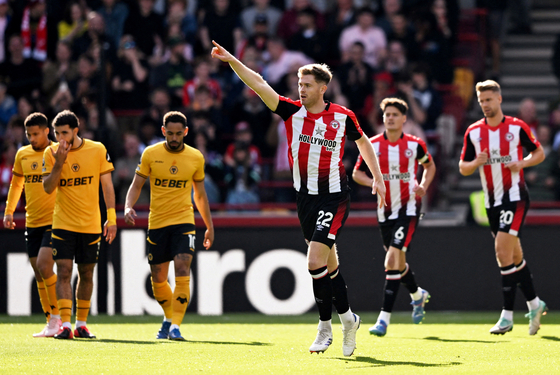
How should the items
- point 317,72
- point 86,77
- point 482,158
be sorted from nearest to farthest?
1. point 317,72
2. point 482,158
3. point 86,77

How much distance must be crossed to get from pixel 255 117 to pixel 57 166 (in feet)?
22.4

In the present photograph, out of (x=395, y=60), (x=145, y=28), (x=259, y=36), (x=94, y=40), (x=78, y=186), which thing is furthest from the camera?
(x=145, y=28)

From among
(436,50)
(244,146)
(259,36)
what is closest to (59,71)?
(259,36)

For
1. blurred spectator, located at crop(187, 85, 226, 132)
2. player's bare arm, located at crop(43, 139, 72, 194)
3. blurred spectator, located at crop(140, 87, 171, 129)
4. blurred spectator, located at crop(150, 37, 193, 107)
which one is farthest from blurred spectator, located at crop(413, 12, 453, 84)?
player's bare arm, located at crop(43, 139, 72, 194)

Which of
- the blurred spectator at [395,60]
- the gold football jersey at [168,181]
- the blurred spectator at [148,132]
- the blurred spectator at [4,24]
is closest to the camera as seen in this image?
the gold football jersey at [168,181]

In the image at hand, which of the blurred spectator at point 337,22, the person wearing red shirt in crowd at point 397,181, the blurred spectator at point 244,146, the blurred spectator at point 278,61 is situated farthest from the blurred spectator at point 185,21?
the person wearing red shirt in crowd at point 397,181

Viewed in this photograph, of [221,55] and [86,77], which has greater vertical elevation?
[86,77]

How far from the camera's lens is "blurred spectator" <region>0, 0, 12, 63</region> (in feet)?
55.1

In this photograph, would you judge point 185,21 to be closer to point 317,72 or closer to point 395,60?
point 395,60

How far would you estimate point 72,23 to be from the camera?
55.3ft

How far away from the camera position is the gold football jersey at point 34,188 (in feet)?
30.8

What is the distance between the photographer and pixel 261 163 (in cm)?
1431

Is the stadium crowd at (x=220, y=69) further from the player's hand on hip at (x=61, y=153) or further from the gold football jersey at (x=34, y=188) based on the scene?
the player's hand on hip at (x=61, y=153)

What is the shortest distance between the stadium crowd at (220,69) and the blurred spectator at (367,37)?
23 millimetres
